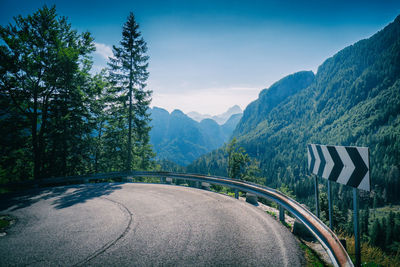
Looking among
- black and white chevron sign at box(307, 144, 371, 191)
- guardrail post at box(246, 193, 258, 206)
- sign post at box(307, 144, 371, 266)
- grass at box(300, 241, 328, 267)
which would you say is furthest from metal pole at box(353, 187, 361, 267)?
guardrail post at box(246, 193, 258, 206)

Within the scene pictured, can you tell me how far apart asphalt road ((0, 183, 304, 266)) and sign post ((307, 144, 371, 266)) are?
5.32 feet

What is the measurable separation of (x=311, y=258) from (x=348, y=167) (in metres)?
2.04

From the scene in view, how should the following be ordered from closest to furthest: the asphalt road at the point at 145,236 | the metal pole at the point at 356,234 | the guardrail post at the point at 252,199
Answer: the metal pole at the point at 356,234, the asphalt road at the point at 145,236, the guardrail post at the point at 252,199

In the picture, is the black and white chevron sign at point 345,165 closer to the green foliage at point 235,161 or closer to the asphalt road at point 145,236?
the asphalt road at point 145,236

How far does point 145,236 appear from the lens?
183 inches

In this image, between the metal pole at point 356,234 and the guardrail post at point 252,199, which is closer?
the metal pole at point 356,234

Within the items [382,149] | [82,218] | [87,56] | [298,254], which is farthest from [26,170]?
[382,149]

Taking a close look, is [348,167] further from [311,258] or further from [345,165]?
[311,258]

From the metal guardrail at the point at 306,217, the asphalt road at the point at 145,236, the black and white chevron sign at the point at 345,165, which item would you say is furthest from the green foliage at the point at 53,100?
the black and white chevron sign at the point at 345,165

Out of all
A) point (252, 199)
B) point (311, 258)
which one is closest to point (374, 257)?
point (311, 258)

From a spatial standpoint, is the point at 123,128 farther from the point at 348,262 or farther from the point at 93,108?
the point at 348,262

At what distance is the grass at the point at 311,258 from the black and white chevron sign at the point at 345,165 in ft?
5.42

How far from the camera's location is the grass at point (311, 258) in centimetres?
343

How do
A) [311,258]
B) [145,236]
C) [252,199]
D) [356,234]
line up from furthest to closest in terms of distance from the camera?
[252,199]
[145,236]
[311,258]
[356,234]
